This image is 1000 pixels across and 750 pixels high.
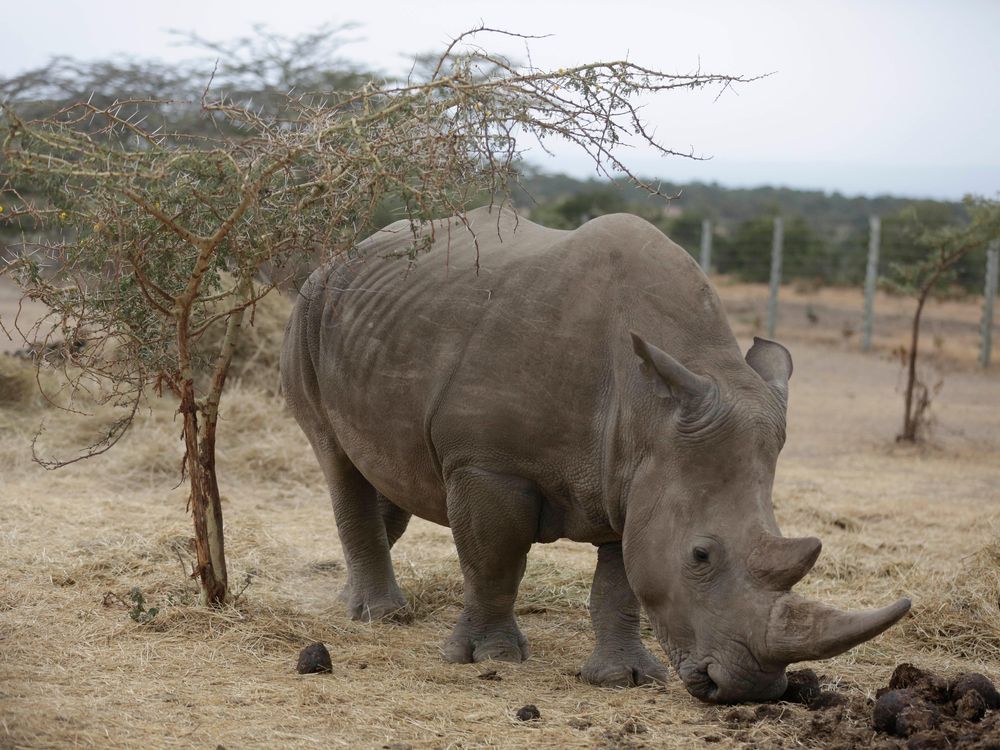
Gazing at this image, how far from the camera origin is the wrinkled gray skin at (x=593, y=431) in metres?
4.35

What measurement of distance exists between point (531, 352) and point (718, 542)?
1080mm

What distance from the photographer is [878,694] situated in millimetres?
4492

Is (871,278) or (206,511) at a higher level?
(871,278)

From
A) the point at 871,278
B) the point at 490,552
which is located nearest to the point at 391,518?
the point at 490,552

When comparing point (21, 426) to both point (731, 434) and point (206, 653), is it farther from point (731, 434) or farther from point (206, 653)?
point (731, 434)

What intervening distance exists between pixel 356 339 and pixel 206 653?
150 centimetres

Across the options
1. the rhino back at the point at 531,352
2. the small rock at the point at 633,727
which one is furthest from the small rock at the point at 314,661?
the small rock at the point at 633,727

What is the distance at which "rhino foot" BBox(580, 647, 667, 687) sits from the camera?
5.08 metres

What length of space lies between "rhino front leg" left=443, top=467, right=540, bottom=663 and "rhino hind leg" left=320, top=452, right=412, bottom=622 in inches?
34.4

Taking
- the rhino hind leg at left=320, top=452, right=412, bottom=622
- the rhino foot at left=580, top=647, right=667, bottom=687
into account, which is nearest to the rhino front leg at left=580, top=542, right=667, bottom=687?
the rhino foot at left=580, top=647, right=667, bottom=687

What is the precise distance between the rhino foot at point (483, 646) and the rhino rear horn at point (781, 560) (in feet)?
4.82

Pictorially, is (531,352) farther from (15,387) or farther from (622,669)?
(15,387)

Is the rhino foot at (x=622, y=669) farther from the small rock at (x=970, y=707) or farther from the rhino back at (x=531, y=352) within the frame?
the small rock at (x=970, y=707)

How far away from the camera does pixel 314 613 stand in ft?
20.2
